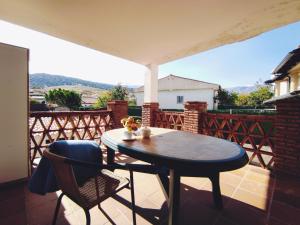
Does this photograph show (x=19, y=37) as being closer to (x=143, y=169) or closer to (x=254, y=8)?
(x=143, y=169)

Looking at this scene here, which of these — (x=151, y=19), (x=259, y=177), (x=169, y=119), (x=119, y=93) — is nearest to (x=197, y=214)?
(x=259, y=177)

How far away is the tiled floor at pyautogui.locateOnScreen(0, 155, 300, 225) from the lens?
1.68 meters

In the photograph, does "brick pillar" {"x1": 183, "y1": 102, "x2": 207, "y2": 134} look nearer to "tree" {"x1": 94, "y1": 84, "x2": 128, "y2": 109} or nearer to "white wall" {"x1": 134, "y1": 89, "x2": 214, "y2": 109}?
"white wall" {"x1": 134, "y1": 89, "x2": 214, "y2": 109}

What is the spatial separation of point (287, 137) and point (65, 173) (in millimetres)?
3279

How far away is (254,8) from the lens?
236cm

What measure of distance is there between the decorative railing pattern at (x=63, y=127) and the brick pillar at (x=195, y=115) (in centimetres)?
214

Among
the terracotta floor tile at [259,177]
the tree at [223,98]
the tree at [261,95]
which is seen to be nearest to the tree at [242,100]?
the tree at [261,95]

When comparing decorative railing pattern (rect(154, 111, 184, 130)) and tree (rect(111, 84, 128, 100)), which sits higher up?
tree (rect(111, 84, 128, 100))

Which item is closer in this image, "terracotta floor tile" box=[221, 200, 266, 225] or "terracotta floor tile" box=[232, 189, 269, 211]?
"terracotta floor tile" box=[221, 200, 266, 225]

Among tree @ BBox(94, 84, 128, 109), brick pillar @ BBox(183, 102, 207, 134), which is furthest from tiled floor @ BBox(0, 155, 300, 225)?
tree @ BBox(94, 84, 128, 109)

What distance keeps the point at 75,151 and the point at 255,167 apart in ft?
10.7

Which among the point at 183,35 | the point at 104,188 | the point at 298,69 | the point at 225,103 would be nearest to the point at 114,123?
the point at 183,35

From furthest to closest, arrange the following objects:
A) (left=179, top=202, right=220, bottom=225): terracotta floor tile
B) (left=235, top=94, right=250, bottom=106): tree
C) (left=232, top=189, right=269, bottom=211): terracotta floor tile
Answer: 1. (left=235, top=94, right=250, bottom=106): tree
2. (left=232, top=189, right=269, bottom=211): terracotta floor tile
3. (left=179, top=202, right=220, bottom=225): terracotta floor tile

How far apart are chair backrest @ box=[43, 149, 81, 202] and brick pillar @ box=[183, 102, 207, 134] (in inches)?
131
